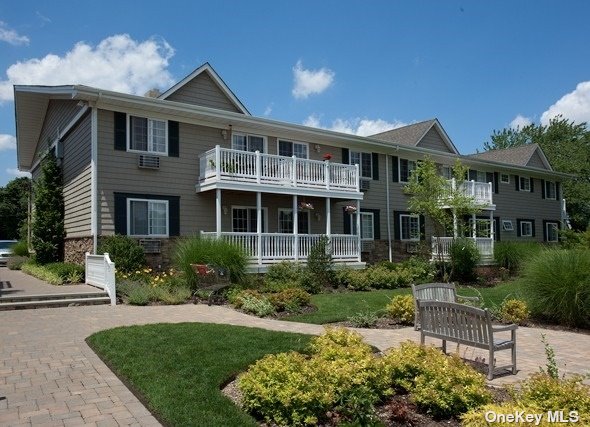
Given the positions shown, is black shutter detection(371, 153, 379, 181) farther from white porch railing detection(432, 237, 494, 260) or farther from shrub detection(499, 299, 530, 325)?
shrub detection(499, 299, 530, 325)

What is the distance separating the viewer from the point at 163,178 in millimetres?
16938

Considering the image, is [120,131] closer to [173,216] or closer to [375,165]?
[173,216]

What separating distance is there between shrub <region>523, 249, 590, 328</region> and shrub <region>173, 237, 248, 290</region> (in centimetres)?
758

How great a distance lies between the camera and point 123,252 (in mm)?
15062

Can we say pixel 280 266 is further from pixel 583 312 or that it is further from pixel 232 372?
pixel 232 372

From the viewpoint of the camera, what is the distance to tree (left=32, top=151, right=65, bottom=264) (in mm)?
18766

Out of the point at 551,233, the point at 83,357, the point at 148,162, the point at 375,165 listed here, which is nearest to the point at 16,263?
the point at 148,162

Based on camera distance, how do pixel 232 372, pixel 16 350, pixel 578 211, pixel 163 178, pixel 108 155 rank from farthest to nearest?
pixel 578 211 → pixel 163 178 → pixel 108 155 → pixel 16 350 → pixel 232 372

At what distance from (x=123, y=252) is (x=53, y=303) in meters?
3.17

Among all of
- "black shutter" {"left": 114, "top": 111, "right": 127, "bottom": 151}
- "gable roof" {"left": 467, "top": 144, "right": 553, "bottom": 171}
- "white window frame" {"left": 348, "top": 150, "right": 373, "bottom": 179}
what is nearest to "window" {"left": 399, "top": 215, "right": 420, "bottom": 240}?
"white window frame" {"left": 348, "top": 150, "right": 373, "bottom": 179}

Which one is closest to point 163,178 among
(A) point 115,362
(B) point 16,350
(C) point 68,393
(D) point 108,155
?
(D) point 108,155

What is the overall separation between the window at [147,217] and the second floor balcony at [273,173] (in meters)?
1.61

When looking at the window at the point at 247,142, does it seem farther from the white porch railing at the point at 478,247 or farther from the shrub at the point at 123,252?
the white porch railing at the point at 478,247

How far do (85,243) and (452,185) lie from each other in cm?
1452
